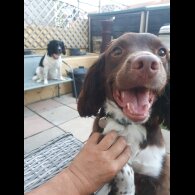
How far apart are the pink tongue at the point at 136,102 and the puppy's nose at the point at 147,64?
147 millimetres

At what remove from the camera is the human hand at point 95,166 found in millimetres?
1003

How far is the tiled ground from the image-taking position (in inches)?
114

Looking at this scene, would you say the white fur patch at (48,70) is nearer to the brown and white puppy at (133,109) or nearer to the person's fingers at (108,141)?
the brown and white puppy at (133,109)

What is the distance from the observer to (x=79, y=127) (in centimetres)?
320

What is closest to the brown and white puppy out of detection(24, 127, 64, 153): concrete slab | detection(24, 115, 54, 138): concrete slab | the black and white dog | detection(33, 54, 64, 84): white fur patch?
detection(24, 127, 64, 153): concrete slab

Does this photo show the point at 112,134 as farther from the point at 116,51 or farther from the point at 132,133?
the point at 116,51

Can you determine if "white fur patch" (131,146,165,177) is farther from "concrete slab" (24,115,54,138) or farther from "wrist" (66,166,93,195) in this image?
"concrete slab" (24,115,54,138)

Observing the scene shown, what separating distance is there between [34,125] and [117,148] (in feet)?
7.79

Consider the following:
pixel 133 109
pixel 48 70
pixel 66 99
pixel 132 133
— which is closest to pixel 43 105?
pixel 66 99

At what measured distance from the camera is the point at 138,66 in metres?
0.92

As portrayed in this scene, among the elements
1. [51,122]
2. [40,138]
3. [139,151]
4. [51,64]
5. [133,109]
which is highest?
[51,64]
